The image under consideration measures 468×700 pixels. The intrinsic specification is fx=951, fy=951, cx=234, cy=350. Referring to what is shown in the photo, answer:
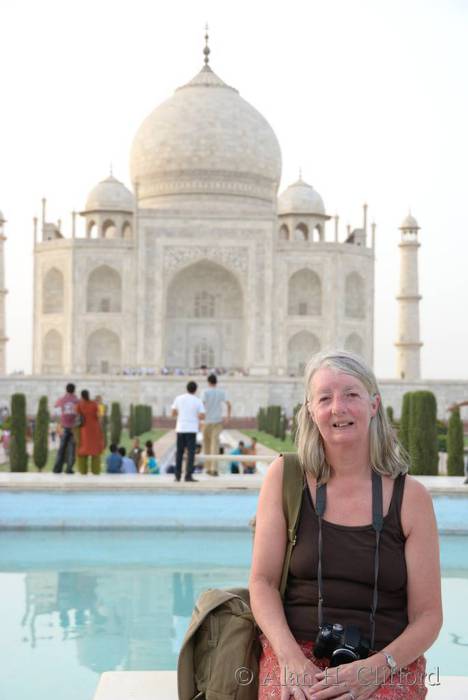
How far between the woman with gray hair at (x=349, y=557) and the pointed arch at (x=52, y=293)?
2259 centimetres

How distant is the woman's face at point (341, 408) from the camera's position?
1.79 metres

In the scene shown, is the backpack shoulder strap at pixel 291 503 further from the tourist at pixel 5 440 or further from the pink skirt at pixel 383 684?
the tourist at pixel 5 440

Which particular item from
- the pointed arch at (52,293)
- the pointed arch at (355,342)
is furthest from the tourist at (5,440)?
the pointed arch at (355,342)

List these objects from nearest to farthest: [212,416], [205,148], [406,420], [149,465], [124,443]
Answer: [212,416], [149,465], [406,420], [124,443], [205,148]

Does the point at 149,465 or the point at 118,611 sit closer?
the point at 118,611

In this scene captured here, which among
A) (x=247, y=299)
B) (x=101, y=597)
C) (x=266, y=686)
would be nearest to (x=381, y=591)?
(x=266, y=686)

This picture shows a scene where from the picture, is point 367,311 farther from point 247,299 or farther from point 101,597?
point 101,597

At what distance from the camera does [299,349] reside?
23.9 metres

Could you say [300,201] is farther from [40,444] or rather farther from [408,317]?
[40,444]

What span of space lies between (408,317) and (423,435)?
16134 millimetres

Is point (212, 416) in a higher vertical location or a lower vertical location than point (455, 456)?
higher

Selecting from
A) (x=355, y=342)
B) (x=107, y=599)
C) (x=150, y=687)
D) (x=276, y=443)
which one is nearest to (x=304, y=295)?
(x=355, y=342)

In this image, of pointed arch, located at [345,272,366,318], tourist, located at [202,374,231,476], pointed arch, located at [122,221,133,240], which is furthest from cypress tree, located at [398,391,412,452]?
pointed arch, located at [122,221,133,240]

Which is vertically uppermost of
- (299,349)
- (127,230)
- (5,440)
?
(127,230)
